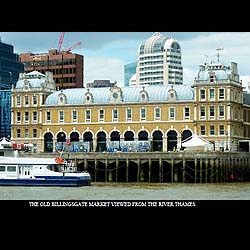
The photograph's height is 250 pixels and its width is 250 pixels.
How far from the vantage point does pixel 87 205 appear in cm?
655

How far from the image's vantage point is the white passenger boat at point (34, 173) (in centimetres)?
1466

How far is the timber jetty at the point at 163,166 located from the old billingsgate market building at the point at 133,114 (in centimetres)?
201

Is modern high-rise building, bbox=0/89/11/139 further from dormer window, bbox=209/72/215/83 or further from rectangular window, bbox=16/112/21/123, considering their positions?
dormer window, bbox=209/72/215/83

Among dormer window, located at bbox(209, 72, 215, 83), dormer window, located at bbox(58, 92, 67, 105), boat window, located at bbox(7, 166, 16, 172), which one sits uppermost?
dormer window, located at bbox(209, 72, 215, 83)

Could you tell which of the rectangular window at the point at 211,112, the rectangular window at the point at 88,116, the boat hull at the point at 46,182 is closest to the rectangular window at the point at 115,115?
the rectangular window at the point at 88,116

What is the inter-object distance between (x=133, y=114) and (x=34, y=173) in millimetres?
9963

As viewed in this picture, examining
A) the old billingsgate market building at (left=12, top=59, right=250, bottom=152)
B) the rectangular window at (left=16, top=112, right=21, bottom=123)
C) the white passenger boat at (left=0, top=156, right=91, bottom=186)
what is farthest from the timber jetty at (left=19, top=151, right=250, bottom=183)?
the white passenger boat at (left=0, top=156, right=91, bottom=186)

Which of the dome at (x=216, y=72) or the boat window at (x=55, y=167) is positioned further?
the dome at (x=216, y=72)

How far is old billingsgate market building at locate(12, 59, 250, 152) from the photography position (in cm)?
2378

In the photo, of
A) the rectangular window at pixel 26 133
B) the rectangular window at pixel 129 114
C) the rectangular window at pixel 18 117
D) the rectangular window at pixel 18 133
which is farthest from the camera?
the rectangular window at pixel 129 114

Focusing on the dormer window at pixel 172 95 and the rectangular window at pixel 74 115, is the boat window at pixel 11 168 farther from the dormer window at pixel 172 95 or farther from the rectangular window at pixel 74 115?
the dormer window at pixel 172 95

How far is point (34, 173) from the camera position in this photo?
14.9 m

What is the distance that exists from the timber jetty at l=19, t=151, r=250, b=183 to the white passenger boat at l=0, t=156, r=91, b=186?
5045 mm
